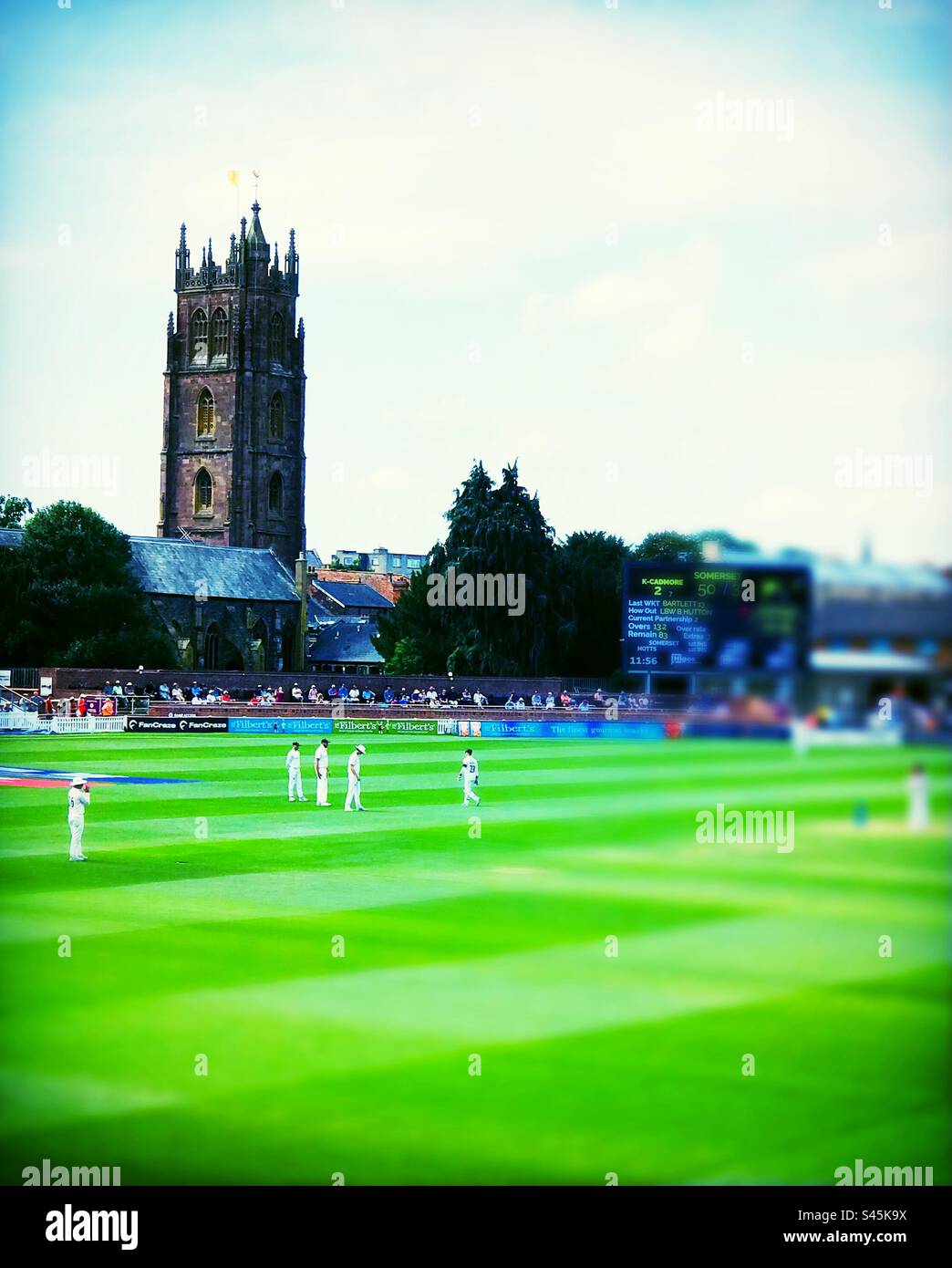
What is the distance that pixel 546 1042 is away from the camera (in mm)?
12086

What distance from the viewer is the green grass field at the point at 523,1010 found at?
9711 millimetres

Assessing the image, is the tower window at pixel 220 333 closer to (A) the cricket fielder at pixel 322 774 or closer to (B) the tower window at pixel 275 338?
(B) the tower window at pixel 275 338

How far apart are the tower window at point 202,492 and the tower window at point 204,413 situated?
3.03 metres

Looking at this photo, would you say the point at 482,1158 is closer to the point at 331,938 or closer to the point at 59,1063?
the point at 59,1063

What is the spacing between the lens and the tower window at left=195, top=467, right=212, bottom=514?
115 metres

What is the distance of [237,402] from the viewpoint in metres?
115

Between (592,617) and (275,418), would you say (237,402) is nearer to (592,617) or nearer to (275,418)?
(275,418)

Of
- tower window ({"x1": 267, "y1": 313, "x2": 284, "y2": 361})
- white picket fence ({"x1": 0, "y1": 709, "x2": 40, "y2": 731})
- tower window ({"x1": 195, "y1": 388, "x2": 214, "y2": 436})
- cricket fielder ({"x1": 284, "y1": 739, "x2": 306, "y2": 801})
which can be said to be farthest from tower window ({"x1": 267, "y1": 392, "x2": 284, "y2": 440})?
cricket fielder ({"x1": 284, "y1": 739, "x2": 306, "y2": 801})

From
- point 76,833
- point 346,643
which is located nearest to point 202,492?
point 346,643

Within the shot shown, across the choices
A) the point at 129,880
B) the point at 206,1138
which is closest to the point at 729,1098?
the point at 206,1138

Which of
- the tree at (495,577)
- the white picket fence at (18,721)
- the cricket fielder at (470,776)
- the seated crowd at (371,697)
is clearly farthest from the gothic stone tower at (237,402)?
the cricket fielder at (470,776)

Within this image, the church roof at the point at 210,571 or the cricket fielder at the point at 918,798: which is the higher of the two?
the church roof at the point at 210,571

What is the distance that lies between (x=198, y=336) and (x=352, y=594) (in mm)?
23747

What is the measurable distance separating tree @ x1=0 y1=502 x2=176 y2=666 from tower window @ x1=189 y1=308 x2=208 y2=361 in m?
40.6
